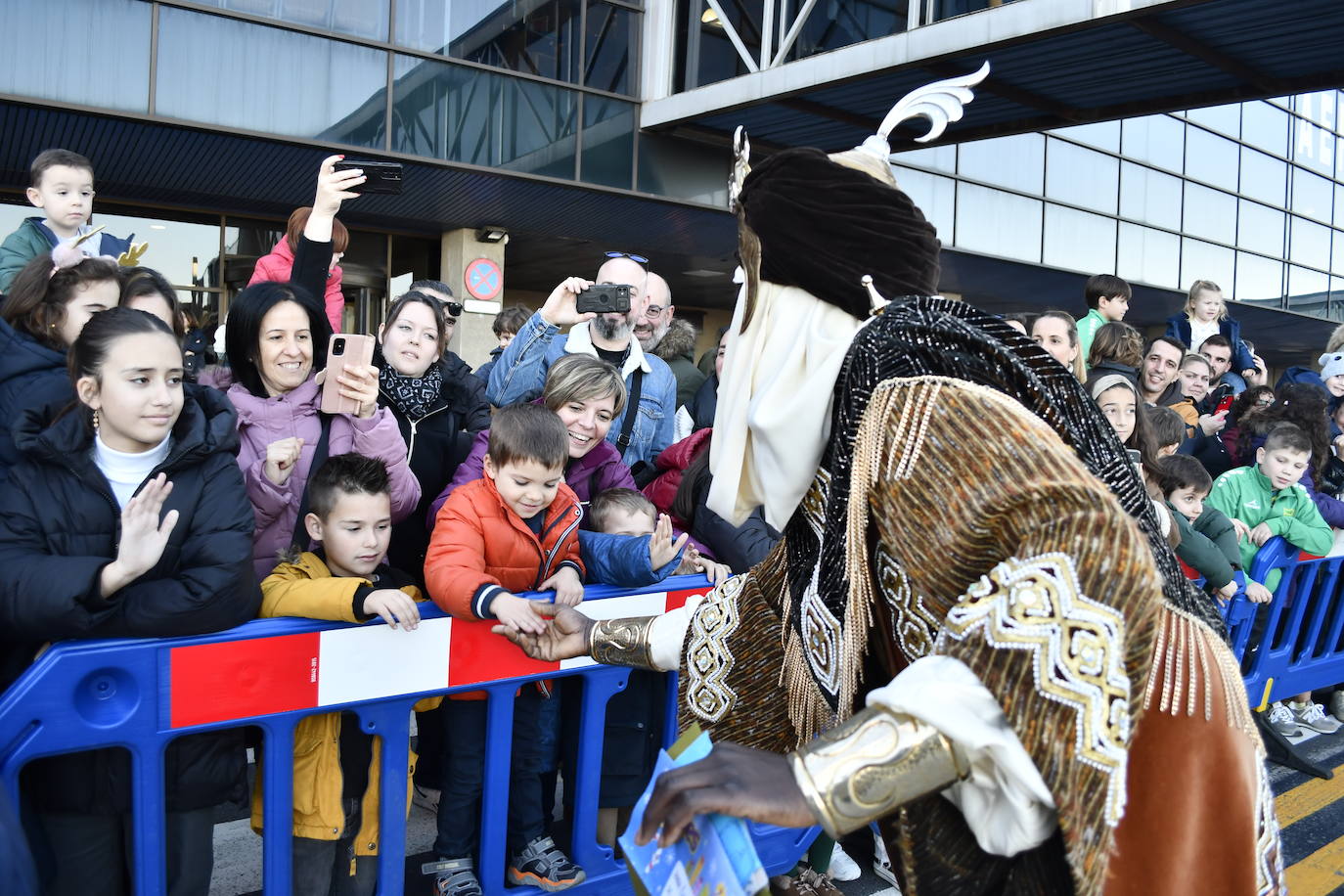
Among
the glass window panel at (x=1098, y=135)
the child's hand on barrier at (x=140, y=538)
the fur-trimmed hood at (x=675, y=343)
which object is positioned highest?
the glass window panel at (x=1098, y=135)

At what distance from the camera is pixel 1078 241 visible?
1745 centimetres

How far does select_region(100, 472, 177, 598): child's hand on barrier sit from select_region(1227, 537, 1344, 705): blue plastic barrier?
14.8ft

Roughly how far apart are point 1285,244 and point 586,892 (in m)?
24.8

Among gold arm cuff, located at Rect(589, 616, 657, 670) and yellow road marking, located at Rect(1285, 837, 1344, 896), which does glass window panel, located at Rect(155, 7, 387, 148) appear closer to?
gold arm cuff, located at Rect(589, 616, 657, 670)

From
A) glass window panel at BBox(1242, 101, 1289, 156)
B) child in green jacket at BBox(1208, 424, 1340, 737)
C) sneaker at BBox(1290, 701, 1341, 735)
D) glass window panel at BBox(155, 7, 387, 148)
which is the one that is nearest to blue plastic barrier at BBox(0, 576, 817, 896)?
child in green jacket at BBox(1208, 424, 1340, 737)

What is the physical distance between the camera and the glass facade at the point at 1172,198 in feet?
51.9

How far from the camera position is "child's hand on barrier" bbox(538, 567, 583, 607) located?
8.88 ft

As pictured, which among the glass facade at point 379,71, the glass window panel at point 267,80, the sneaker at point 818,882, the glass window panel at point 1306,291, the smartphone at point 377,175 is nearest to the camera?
the sneaker at point 818,882

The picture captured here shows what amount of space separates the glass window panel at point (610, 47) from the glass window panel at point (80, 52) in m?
5.18

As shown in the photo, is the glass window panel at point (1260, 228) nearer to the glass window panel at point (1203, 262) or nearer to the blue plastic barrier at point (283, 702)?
the glass window panel at point (1203, 262)

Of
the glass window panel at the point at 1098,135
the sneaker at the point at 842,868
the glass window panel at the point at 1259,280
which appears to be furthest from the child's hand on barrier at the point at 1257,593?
the glass window panel at the point at 1259,280

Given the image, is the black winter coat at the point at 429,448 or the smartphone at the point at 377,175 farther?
the smartphone at the point at 377,175

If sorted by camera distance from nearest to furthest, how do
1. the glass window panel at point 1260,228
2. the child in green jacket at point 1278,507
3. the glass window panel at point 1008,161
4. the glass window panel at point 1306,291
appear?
the child in green jacket at point 1278,507
the glass window panel at point 1008,161
the glass window panel at point 1260,228
the glass window panel at point 1306,291

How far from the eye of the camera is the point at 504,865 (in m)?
2.79
